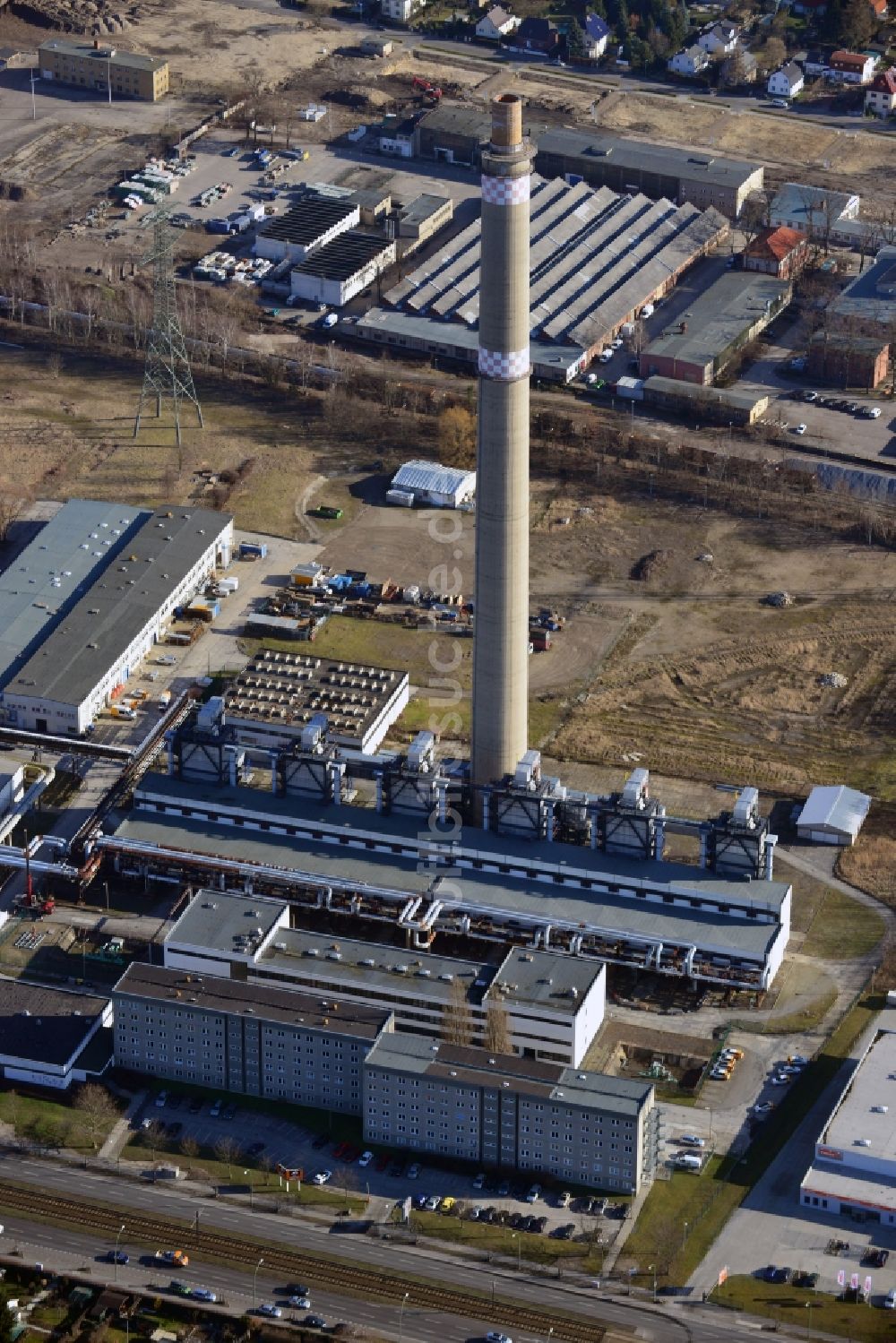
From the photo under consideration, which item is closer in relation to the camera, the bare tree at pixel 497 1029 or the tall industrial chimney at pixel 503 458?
the bare tree at pixel 497 1029

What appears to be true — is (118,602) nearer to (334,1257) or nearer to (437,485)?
(437,485)

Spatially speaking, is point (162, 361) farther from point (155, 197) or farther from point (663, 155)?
point (663, 155)

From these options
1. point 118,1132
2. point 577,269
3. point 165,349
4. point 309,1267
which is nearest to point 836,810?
point 309,1267

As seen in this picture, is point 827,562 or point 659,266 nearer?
point 827,562

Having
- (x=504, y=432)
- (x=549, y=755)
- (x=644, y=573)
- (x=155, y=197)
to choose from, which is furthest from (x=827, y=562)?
(x=155, y=197)

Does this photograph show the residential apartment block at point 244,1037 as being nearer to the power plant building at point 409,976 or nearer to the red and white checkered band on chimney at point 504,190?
the power plant building at point 409,976

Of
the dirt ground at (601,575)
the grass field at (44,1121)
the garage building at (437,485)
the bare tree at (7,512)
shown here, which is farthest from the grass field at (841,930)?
the bare tree at (7,512)

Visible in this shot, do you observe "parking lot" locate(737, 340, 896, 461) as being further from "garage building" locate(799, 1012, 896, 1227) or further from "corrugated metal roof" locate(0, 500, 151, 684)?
"garage building" locate(799, 1012, 896, 1227)
